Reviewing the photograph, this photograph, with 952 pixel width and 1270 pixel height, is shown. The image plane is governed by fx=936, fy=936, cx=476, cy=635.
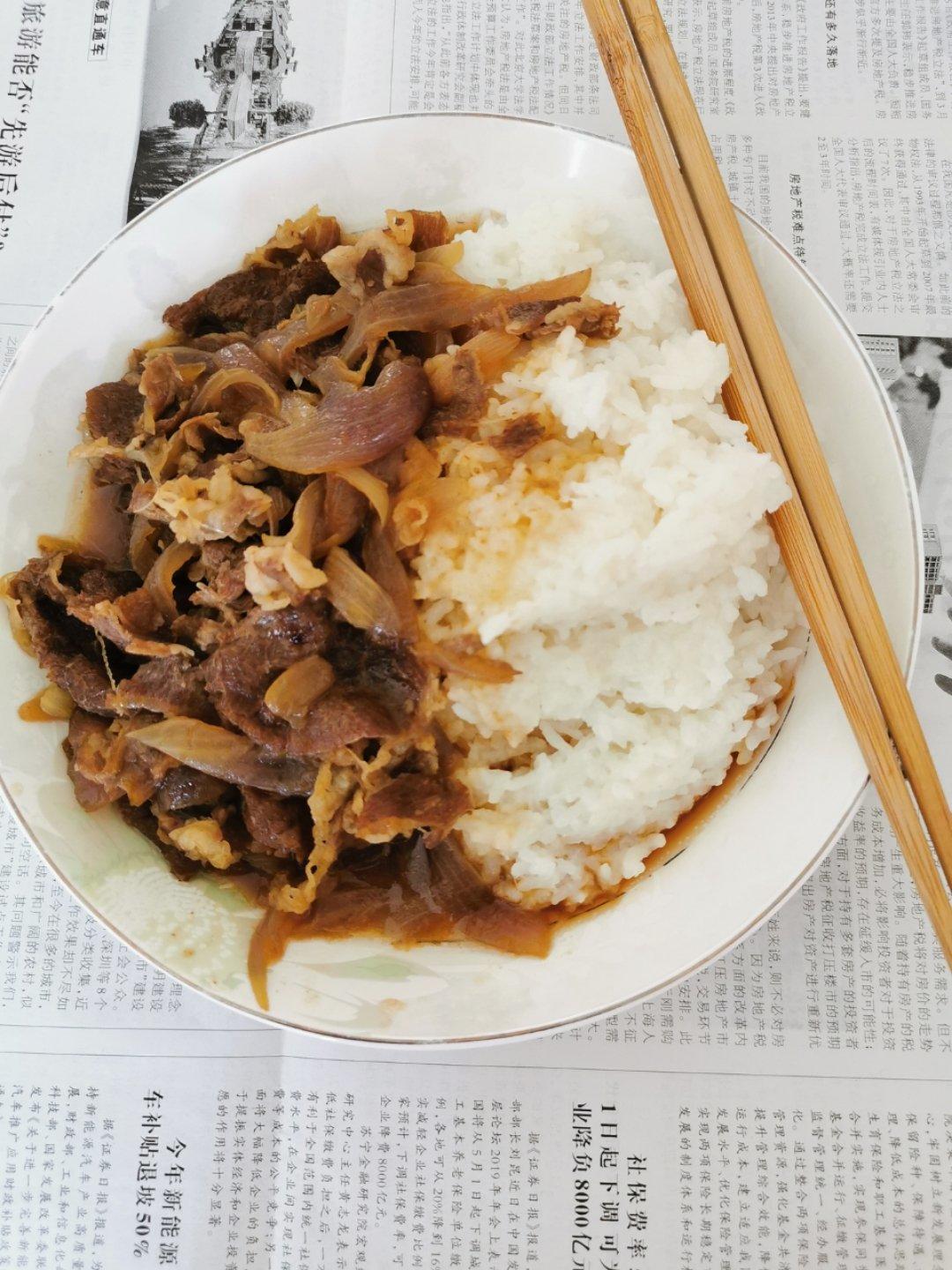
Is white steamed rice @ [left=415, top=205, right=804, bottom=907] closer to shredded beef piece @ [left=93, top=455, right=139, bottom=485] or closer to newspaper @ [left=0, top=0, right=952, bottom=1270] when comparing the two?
newspaper @ [left=0, top=0, right=952, bottom=1270]

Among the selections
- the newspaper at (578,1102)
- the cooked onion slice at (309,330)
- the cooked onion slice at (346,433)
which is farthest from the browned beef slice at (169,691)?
the newspaper at (578,1102)

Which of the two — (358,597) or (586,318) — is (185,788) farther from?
(586,318)

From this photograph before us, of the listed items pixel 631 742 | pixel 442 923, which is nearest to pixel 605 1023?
pixel 442 923


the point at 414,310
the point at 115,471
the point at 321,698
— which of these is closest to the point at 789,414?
the point at 414,310

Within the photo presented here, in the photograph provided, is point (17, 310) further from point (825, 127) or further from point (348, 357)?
point (825, 127)

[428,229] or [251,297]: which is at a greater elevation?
[428,229]

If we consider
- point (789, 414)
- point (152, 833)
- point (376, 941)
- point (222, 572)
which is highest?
point (789, 414)

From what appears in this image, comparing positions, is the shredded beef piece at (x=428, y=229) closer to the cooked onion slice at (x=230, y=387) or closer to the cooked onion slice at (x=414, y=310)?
the cooked onion slice at (x=414, y=310)

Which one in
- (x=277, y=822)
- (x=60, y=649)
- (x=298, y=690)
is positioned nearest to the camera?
(x=298, y=690)
